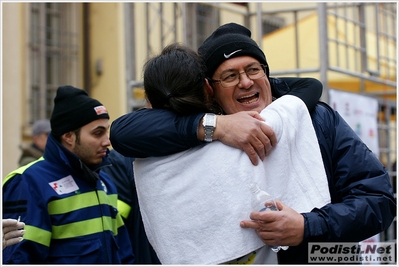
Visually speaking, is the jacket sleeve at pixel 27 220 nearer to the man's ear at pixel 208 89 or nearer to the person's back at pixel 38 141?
the man's ear at pixel 208 89

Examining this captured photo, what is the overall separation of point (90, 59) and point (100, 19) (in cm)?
77

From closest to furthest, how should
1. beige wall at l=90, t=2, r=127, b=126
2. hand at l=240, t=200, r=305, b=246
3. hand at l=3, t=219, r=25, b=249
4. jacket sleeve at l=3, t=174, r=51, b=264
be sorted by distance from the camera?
1. hand at l=240, t=200, r=305, b=246
2. hand at l=3, t=219, r=25, b=249
3. jacket sleeve at l=3, t=174, r=51, b=264
4. beige wall at l=90, t=2, r=127, b=126

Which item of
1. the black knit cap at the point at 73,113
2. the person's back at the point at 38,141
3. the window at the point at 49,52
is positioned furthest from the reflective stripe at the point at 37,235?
the window at the point at 49,52

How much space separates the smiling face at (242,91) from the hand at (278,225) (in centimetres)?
47

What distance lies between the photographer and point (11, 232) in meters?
2.86

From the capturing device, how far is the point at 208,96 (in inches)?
99.1

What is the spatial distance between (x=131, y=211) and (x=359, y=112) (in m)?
2.24

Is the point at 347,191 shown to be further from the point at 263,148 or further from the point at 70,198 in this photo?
the point at 70,198

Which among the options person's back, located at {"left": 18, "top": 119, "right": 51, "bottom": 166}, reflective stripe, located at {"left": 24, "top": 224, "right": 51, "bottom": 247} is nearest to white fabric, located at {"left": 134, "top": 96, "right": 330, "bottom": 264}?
reflective stripe, located at {"left": 24, "top": 224, "right": 51, "bottom": 247}

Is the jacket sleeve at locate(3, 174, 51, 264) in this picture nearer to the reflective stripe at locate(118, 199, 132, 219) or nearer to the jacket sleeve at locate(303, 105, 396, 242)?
the reflective stripe at locate(118, 199, 132, 219)

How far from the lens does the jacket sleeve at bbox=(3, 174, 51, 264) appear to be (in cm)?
345

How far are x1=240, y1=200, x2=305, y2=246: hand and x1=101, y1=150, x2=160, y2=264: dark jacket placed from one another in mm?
2229

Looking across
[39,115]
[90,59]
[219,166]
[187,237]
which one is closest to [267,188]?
[219,166]

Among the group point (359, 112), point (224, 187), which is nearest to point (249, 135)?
point (224, 187)
